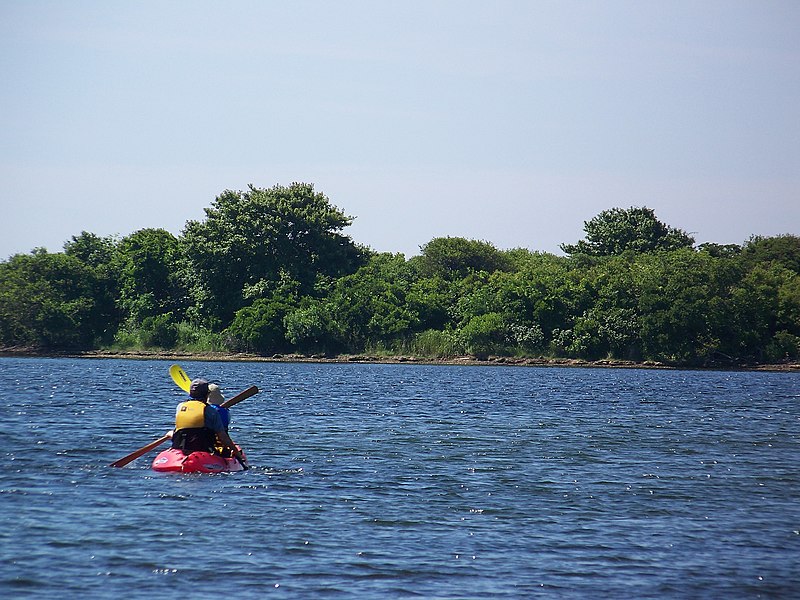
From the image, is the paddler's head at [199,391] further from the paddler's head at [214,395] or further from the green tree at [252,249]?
the green tree at [252,249]

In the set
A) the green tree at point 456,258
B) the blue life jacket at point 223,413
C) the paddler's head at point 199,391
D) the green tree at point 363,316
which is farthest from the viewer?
the green tree at point 456,258

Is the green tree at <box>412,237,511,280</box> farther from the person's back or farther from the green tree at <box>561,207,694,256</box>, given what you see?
the person's back

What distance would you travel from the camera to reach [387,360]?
95500 mm

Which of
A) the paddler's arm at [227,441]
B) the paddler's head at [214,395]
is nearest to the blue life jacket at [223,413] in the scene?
the paddler's head at [214,395]

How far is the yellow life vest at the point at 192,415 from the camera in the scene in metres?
22.7

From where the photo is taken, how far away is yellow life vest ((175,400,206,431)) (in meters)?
22.7

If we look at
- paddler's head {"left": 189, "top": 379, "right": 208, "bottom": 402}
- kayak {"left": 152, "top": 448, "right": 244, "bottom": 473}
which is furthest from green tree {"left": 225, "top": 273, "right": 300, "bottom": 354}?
paddler's head {"left": 189, "top": 379, "right": 208, "bottom": 402}

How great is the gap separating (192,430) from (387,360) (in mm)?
72541

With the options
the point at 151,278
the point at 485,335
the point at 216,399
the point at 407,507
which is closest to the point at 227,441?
the point at 216,399

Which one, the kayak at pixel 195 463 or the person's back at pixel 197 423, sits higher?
the person's back at pixel 197 423

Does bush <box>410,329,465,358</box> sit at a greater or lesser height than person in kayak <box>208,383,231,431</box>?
greater

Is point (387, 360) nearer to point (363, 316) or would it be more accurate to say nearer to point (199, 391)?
point (363, 316)

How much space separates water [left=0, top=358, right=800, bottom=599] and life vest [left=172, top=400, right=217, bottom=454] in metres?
0.72

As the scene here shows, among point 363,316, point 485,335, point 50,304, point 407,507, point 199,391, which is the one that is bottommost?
point 407,507
